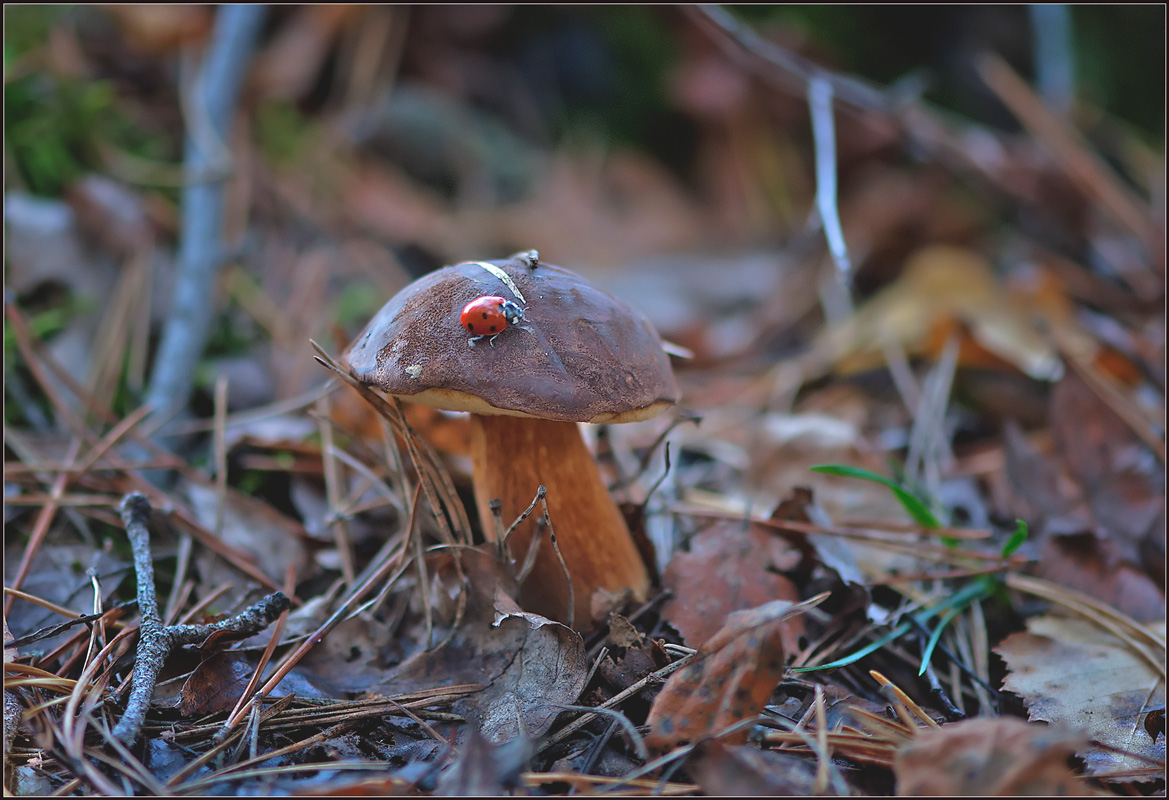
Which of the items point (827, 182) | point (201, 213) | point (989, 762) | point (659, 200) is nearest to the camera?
point (989, 762)

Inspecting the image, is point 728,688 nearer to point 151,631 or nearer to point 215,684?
point 215,684

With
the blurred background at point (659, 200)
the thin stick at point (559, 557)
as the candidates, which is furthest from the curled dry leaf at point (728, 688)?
the blurred background at point (659, 200)

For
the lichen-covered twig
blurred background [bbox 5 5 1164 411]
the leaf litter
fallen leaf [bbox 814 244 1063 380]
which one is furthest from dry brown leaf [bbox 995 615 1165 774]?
blurred background [bbox 5 5 1164 411]

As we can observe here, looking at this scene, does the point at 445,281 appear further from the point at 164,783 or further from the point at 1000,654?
the point at 1000,654

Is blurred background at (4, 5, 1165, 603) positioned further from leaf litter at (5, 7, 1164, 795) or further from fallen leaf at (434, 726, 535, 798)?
fallen leaf at (434, 726, 535, 798)

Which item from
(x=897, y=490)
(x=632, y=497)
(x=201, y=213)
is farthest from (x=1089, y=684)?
(x=201, y=213)

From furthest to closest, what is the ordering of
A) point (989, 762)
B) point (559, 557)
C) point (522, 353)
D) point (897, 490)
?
point (897, 490) → point (559, 557) → point (522, 353) → point (989, 762)

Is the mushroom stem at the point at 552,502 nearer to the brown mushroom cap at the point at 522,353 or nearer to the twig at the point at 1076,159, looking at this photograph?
the brown mushroom cap at the point at 522,353

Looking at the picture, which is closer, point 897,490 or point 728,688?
point 728,688

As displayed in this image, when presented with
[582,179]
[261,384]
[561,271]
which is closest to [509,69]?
[582,179]
